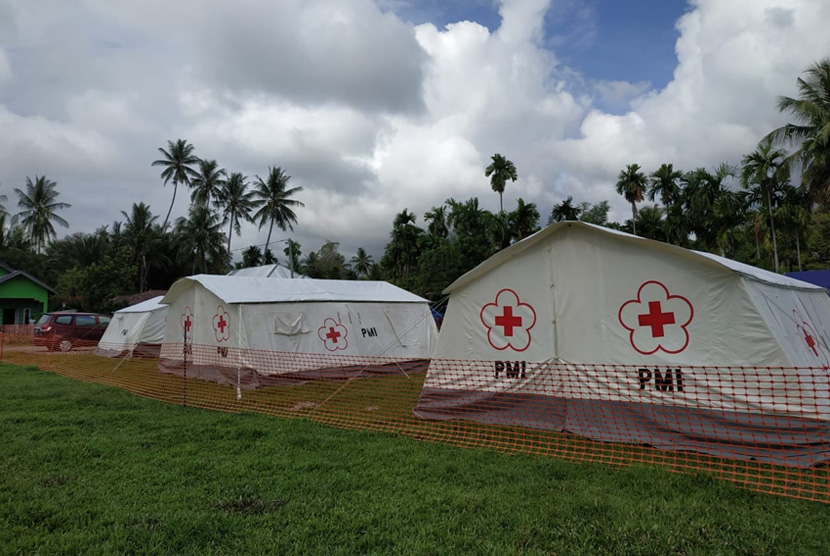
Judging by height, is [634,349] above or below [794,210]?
below

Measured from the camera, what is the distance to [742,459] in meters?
4.39

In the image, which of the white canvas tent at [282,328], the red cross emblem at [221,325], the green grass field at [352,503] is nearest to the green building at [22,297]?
the white canvas tent at [282,328]

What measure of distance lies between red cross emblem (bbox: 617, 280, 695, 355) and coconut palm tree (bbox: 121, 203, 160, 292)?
42694 mm

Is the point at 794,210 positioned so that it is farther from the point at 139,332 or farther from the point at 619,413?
the point at 139,332

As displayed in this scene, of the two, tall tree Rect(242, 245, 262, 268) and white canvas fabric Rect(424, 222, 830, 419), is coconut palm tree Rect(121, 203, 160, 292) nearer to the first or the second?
tall tree Rect(242, 245, 262, 268)

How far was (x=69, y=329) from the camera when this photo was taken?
57.2ft

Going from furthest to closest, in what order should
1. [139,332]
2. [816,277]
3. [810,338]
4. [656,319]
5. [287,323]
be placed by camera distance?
1. [816,277]
2. [139,332]
3. [287,323]
4. [810,338]
5. [656,319]

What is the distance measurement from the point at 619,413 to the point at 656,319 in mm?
1155

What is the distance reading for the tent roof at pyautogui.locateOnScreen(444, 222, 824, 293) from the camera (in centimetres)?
502

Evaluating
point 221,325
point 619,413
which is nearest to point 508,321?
point 619,413

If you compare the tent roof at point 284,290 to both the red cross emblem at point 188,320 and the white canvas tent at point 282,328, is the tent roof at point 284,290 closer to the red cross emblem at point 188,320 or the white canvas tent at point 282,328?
the white canvas tent at point 282,328

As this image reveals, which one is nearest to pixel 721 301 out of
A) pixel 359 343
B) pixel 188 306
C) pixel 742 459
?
pixel 742 459

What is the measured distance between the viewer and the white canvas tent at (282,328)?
10125 mm

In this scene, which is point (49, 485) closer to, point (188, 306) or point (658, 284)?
point (658, 284)
